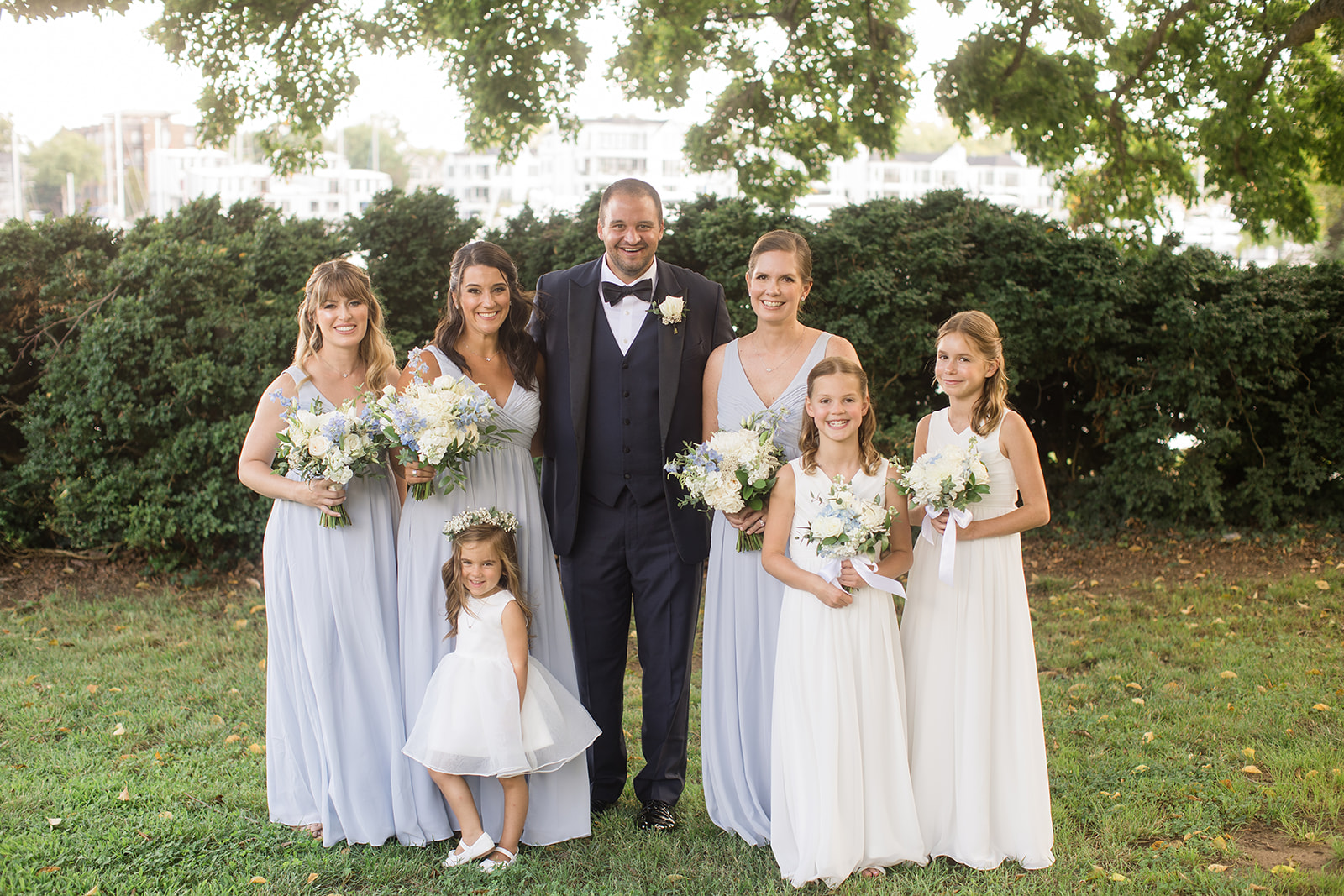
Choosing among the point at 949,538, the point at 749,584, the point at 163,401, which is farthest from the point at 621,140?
the point at 949,538

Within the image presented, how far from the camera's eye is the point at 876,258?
8773 mm

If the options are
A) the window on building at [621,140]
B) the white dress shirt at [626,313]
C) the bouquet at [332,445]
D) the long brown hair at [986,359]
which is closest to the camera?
the bouquet at [332,445]

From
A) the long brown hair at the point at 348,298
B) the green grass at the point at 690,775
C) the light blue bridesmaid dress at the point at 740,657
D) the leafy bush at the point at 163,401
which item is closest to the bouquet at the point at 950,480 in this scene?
the light blue bridesmaid dress at the point at 740,657

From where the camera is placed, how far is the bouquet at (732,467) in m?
3.71

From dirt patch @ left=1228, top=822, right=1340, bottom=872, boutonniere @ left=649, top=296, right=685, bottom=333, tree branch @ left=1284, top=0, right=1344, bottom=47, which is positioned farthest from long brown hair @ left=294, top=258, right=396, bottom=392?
tree branch @ left=1284, top=0, right=1344, bottom=47

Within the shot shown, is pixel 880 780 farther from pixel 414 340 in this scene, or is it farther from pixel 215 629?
pixel 414 340

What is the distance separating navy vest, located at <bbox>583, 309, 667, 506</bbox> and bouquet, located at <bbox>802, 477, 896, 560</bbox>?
0.83 meters

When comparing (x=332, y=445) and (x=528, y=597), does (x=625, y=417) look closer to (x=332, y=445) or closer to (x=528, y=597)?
(x=528, y=597)

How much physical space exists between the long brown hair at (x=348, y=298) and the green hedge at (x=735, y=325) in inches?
169

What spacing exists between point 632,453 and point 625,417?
152mm

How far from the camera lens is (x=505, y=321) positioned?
426cm

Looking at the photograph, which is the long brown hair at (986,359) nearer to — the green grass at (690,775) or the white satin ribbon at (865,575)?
the white satin ribbon at (865,575)

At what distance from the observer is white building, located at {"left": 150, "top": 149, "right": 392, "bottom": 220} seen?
97.8m

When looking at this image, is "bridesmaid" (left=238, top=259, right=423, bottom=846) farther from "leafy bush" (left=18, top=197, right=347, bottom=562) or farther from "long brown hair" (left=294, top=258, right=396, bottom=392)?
"leafy bush" (left=18, top=197, right=347, bottom=562)
